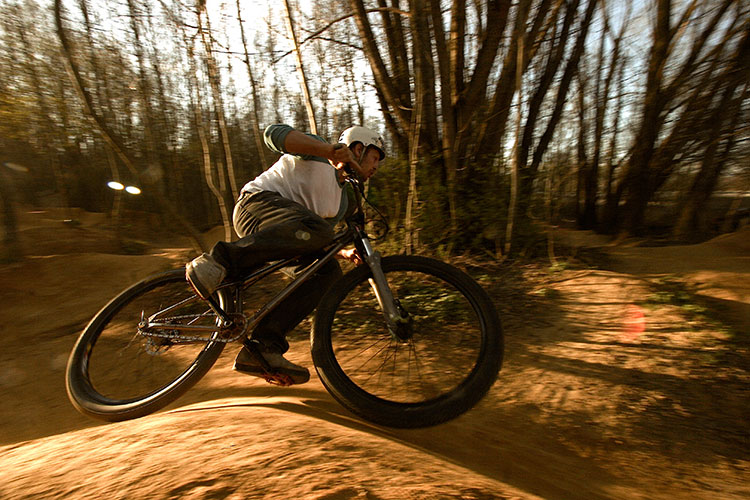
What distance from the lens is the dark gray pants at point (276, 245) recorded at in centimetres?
247

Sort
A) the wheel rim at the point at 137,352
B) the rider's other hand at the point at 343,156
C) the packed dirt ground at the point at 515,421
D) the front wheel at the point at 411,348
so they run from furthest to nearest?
the wheel rim at the point at 137,352 → the rider's other hand at the point at 343,156 → the front wheel at the point at 411,348 → the packed dirt ground at the point at 515,421

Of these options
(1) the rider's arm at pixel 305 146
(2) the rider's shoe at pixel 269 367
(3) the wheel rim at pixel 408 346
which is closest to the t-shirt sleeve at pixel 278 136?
(1) the rider's arm at pixel 305 146

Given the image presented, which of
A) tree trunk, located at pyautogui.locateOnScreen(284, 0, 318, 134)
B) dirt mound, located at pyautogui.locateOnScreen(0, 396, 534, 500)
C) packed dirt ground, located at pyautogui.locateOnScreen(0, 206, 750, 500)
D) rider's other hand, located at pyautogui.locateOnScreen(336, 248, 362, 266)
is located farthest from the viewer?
tree trunk, located at pyautogui.locateOnScreen(284, 0, 318, 134)

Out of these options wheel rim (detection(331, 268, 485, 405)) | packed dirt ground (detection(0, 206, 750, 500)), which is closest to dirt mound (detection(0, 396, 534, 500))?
packed dirt ground (detection(0, 206, 750, 500))

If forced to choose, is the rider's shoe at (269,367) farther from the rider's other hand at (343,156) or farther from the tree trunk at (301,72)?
the tree trunk at (301,72)

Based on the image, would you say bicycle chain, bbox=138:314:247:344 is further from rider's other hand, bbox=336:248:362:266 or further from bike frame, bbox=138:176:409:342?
rider's other hand, bbox=336:248:362:266

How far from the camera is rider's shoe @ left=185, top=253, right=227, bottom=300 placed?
2.38m

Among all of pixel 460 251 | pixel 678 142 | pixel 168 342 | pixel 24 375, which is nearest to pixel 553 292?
pixel 460 251

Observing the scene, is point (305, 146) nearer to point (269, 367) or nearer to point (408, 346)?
point (269, 367)

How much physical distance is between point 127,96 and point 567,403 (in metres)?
9.37

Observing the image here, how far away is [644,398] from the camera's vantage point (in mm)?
2811

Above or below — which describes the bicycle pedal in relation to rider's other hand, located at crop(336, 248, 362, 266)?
below

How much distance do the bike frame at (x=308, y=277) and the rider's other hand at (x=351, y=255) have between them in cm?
5

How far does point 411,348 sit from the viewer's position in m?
3.03
